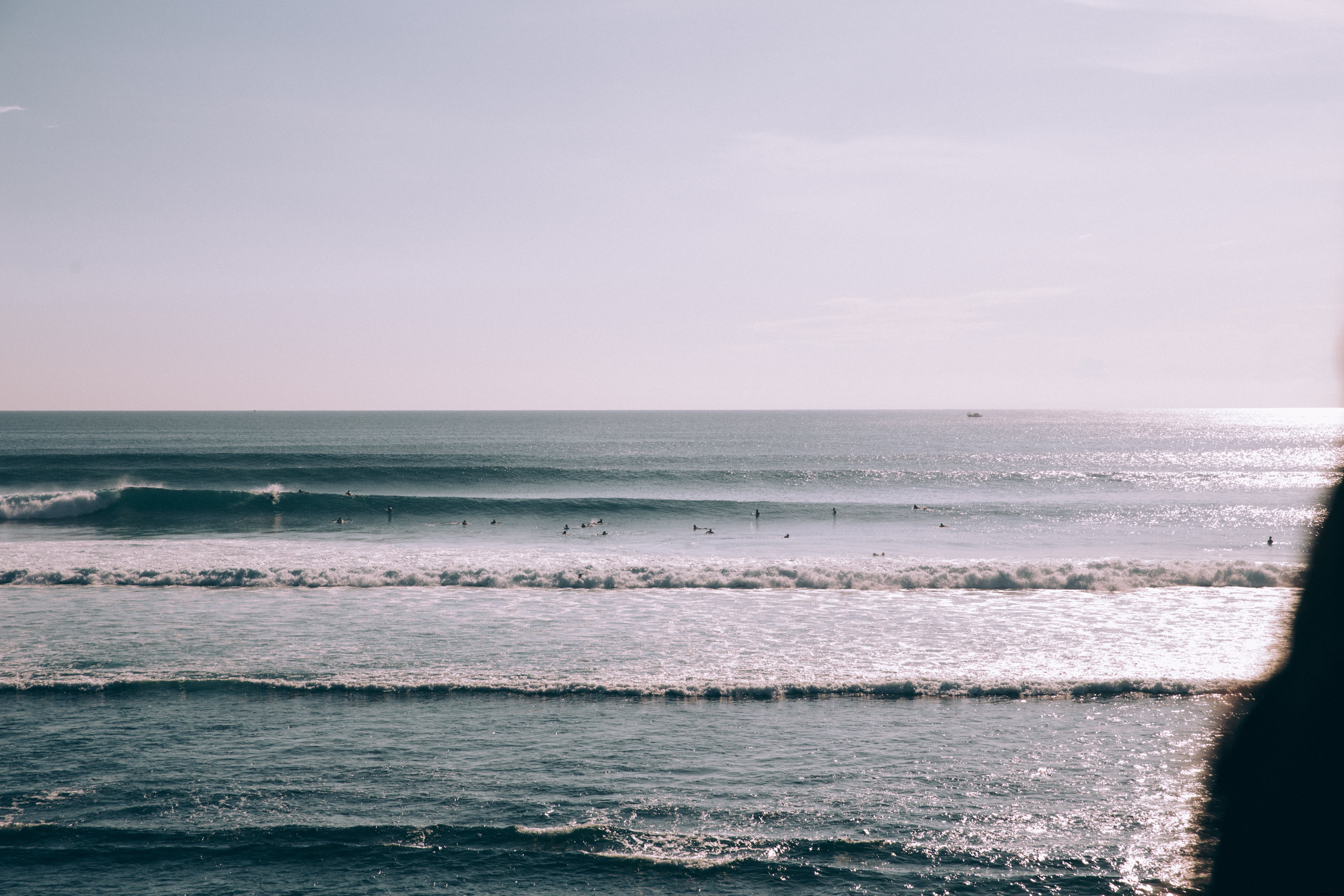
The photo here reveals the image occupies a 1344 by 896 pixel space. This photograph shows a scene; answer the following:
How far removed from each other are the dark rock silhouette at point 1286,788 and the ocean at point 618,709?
0.36 m

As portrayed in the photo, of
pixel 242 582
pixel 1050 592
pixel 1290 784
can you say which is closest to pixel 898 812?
pixel 1290 784

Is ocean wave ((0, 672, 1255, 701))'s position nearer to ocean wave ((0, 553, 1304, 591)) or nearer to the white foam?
ocean wave ((0, 553, 1304, 591))

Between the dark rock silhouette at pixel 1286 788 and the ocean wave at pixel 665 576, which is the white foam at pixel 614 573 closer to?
the ocean wave at pixel 665 576

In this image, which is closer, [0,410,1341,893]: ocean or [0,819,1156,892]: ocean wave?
[0,819,1156,892]: ocean wave

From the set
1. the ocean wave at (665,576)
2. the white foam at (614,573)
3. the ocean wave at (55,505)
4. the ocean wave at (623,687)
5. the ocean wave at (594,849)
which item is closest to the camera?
the ocean wave at (594,849)

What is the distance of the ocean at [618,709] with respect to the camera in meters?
7.33

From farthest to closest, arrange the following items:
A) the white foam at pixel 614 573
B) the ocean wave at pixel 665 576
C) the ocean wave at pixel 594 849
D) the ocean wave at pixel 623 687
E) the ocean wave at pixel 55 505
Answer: the ocean wave at pixel 55 505, the white foam at pixel 614 573, the ocean wave at pixel 665 576, the ocean wave at pixel 623 687, the ocean wave at pixel 594 849

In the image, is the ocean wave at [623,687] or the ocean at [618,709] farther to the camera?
the ocean wave at [623,687]

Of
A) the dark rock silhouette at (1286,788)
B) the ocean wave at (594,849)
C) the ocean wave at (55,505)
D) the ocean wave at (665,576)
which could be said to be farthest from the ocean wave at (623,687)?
the ocean wave at (55,505)

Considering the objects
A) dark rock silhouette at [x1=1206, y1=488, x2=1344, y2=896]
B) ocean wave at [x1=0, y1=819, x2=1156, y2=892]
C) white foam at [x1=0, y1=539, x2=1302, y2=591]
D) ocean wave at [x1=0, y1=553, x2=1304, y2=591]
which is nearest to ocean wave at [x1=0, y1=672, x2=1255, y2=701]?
dark rock silhouette at [x1=1206, y1=488, x2=1344, y2=896]

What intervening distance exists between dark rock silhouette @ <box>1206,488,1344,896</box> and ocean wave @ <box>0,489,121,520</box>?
4543 centimetres

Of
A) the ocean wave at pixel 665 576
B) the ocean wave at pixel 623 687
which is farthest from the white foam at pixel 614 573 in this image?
the ocean wave at pixel 623 687

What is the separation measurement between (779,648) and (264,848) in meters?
9.02

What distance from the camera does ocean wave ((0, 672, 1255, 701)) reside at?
1173 cm
